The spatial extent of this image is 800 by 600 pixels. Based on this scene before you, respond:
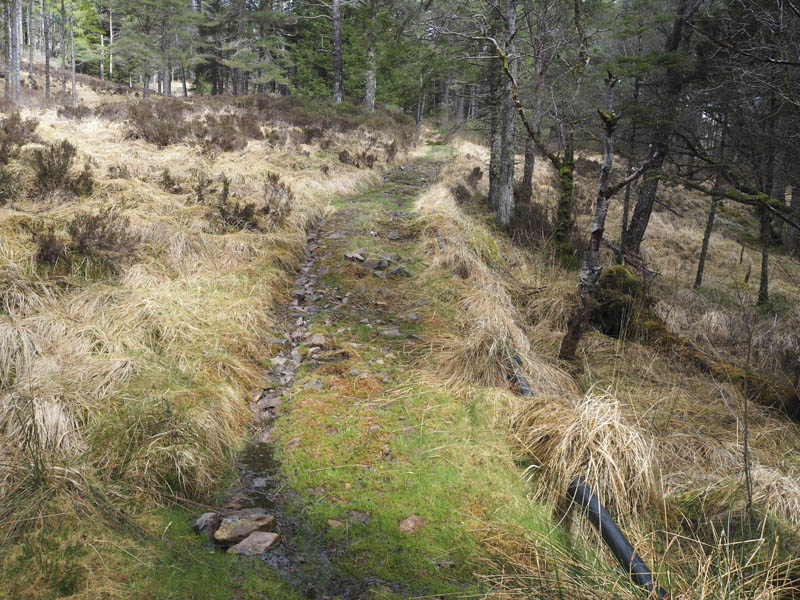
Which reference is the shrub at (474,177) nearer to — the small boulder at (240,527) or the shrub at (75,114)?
the shrub at (75,114)

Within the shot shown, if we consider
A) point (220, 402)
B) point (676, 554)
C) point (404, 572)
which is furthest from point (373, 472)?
point (676, 554)

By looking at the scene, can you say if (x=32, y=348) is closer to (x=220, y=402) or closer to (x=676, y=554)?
(x=220, y=402)

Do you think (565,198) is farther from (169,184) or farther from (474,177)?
(474,177)

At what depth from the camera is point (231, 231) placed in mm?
6637

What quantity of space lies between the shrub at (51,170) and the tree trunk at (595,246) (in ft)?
22.4

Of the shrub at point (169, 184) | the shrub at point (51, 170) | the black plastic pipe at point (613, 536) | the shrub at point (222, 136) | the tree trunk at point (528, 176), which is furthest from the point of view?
the tree trunk at point (528, 176)

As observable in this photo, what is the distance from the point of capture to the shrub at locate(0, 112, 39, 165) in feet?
22.1

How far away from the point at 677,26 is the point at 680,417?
8594 millimetres

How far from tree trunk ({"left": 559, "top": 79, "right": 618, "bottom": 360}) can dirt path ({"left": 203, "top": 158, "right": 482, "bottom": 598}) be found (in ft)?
5.14

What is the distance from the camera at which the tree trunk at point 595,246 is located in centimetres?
387

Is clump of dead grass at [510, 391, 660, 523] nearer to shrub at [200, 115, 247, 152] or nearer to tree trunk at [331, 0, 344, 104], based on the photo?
shrub at [200, 115, 247, 152]

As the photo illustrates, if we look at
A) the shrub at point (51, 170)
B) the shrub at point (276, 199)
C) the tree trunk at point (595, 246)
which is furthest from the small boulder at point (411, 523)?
the shrub at point (51, 170)

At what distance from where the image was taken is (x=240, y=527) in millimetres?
2367

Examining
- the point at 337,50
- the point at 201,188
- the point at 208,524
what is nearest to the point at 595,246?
the point at 208,524
